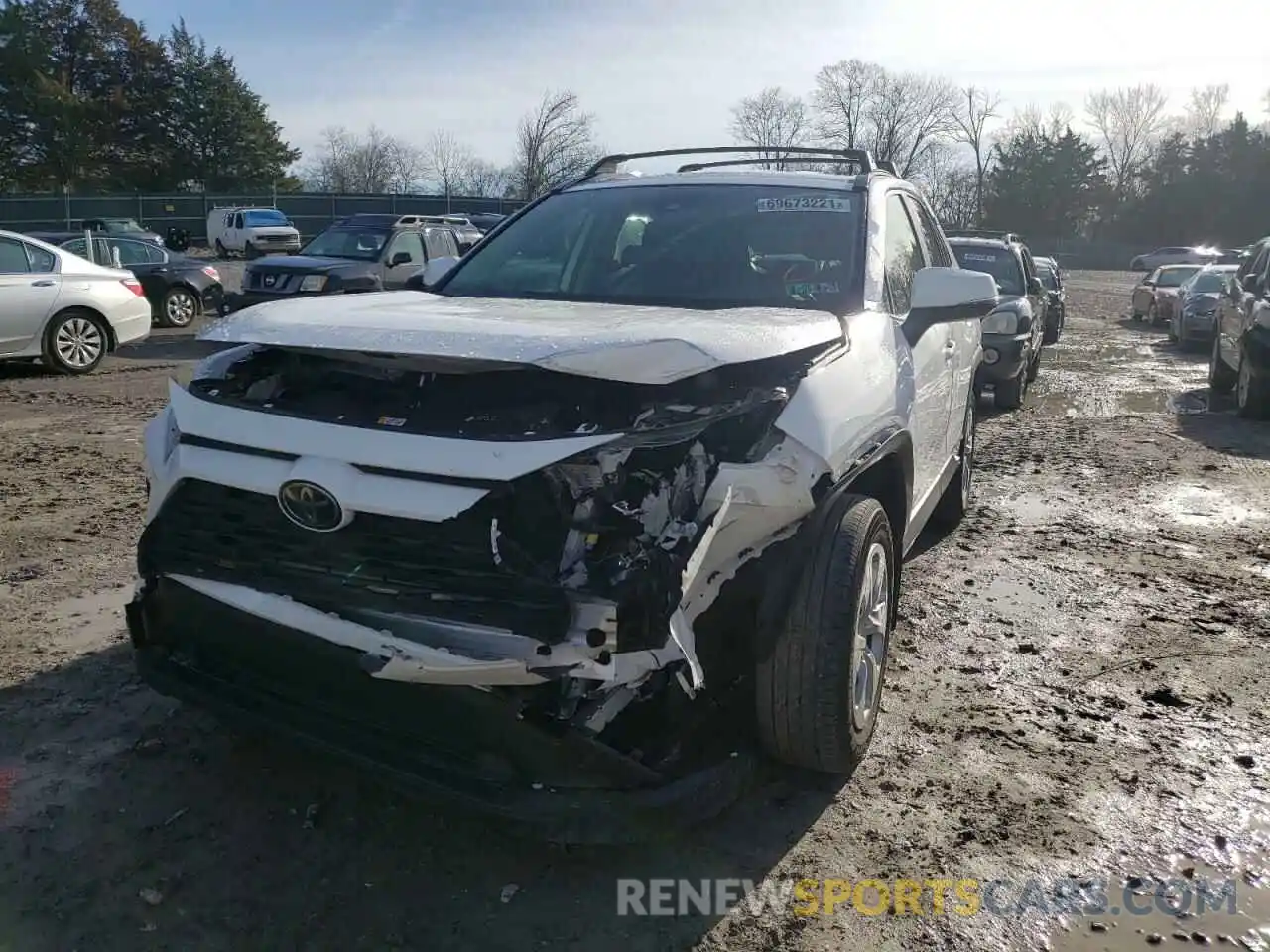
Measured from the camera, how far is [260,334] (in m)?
2.92

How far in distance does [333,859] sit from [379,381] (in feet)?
4.30

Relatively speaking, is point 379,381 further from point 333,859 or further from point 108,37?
point 108,37

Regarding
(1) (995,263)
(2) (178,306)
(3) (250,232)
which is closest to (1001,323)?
(1) (995,263)

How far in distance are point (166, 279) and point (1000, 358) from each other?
13153 mm

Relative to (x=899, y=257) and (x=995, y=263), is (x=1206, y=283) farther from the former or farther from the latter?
(x=899, y=257)

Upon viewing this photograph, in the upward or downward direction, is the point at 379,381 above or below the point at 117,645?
above

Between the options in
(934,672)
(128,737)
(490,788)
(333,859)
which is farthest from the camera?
(934,672)

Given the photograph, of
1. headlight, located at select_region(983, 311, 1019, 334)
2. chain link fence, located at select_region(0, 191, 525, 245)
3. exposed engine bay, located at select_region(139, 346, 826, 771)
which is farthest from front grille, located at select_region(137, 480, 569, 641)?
chain link fence, located at select_region(0, 191, 525, 245)

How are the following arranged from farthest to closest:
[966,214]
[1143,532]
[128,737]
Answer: [966,214] < [1143,532] < [128,737]

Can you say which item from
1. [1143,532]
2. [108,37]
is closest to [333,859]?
[1143,532]

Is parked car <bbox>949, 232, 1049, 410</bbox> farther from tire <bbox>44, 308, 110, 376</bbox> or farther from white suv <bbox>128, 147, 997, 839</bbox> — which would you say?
tire <bbox>44, 308, 110, 376</bbox>

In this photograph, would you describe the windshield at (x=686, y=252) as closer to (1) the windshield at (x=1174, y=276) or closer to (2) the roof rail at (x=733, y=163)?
(2) the roof rail at (x=733, y=163)

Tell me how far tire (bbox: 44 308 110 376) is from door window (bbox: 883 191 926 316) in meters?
9.94

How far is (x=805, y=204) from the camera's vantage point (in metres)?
4.05
